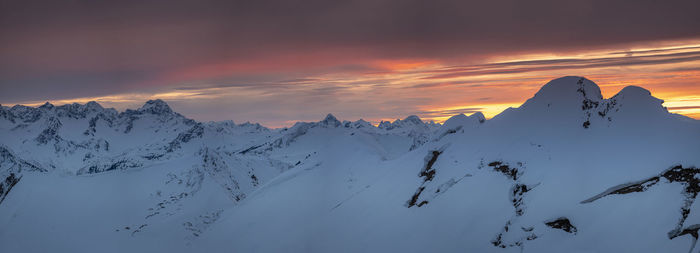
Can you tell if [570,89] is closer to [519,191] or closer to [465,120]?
[519,191]

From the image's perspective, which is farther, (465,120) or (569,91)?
(465,120)

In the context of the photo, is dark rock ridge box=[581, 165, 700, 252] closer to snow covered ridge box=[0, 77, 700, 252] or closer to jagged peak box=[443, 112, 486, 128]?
snow covered ridge box=[0, 77, 700, 252]

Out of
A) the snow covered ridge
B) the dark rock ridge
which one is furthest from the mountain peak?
the dark rock ridge

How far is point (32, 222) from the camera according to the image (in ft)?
482

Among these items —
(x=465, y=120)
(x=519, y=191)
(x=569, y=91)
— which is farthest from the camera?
(x=465, y=120)

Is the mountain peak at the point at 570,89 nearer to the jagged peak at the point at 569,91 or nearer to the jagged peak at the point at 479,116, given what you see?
the jagged peak at the point at 569,91

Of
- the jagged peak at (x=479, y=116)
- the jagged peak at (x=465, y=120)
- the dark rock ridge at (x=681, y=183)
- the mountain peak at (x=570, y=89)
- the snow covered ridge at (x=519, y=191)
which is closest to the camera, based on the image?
the dark rock ridge at (x=681, y=183)

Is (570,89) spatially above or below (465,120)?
above

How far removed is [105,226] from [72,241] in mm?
17445

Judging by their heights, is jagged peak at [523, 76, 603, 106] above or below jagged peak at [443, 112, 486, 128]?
above

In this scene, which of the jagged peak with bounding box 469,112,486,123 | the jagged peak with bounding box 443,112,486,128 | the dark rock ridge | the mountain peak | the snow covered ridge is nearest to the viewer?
the dark rock ridge

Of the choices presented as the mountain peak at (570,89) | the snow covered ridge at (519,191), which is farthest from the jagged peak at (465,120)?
the mountain peak at (570,89)

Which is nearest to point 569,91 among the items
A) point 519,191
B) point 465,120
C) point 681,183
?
point 519,191

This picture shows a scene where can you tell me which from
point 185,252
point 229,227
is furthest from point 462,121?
point 185,252
